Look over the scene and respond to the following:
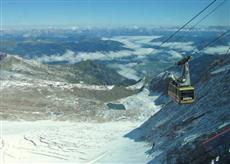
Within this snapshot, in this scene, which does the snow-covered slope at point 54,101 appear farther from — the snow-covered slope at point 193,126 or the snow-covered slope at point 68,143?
the snow-covered slope at point 193,126

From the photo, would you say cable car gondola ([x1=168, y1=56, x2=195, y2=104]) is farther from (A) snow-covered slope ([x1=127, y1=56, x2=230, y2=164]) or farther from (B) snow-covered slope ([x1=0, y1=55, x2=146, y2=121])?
(B) snow-covered slope ([x1=0, y1=55, x2=146, y2=121])

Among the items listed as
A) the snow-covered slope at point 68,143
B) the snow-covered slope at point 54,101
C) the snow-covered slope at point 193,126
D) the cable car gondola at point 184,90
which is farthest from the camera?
the snow-covered slope at point 54,101

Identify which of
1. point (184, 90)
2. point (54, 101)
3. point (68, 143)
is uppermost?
point (184, 90)

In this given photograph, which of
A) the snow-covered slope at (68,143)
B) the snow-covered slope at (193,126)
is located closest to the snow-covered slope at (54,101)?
the snow-covered slope at (68,143)

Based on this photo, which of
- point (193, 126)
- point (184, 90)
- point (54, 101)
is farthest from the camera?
point (54, 101)

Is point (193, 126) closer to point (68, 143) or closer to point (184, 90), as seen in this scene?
point (184, 90)

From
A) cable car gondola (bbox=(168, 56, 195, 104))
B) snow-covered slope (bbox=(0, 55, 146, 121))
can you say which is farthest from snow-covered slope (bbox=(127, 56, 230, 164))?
snow-covered slope (bbox=(0, 55, 146, 121))

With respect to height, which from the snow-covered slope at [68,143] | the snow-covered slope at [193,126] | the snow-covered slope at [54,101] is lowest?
the snow-covered slope at [54,101]

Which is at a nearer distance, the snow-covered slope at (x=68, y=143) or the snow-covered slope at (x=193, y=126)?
the snow-covered slope at (x=193, y=126)

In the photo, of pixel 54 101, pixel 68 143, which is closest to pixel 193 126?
pixel 68 143

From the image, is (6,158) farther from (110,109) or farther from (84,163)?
(110,109)
